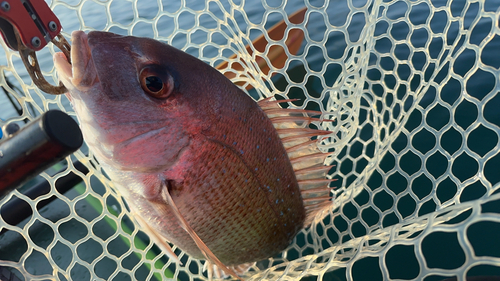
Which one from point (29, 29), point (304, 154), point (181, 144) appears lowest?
point (304, 154)

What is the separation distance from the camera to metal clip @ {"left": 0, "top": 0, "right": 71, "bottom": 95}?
0.90 m

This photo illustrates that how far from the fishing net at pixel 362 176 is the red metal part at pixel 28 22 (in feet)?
1.06

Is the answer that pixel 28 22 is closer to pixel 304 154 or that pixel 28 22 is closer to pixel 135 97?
pixel 135 97

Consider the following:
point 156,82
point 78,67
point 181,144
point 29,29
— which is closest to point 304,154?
point 181,144

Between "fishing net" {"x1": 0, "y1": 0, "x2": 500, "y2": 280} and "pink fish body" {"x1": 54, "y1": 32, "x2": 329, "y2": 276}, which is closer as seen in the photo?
"pink fish body" {"x1": 54, "y1": 32, "x2": 329, "y2": 276}

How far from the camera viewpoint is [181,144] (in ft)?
3.81

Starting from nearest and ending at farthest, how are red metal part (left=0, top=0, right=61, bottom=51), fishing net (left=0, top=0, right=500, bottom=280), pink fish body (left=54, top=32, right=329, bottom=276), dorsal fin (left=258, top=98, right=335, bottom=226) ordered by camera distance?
red metal part (left=0, top=0, right=61, bottom=51) → pink fish body (left=54, top=32, right=329, bottom=276) → fishing net (left=0, top=0, right=500, bottom=280) → dorsal fin (left=258, top=98, right=335, bottom=226)

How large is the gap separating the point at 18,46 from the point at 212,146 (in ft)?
2.49

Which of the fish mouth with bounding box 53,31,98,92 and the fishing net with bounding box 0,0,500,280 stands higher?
the fish mouth with bounding box 53,31,98,92

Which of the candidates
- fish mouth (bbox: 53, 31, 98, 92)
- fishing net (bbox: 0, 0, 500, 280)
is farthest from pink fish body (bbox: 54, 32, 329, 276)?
fishing net (bbox: 0, 0, 500, 280)

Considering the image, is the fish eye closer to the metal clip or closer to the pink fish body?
the pink fish body

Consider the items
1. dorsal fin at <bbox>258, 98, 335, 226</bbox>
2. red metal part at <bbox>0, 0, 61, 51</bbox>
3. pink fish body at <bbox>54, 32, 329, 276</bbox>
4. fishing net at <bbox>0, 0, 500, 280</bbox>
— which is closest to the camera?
red metal part at <bbox>0, 0, 61, 51</bbox>

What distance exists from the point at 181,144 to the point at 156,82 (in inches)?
10.4

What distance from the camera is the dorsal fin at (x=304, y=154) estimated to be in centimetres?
159
